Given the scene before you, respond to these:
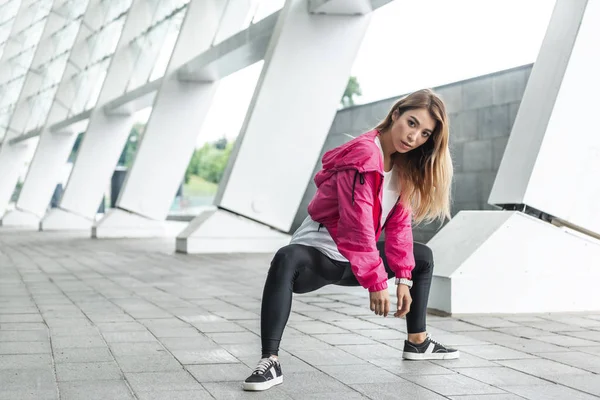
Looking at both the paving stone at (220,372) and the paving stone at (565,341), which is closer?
the paving stone at (220,372)

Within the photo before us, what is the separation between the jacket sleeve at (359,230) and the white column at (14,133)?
→ 3097 cm

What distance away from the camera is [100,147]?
22.4m

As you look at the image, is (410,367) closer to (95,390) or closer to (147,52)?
(95,390)

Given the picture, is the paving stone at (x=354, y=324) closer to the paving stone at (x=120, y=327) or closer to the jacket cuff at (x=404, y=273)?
the paving stone at (x=120, y=327)

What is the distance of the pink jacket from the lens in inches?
129

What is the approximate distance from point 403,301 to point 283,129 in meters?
8.32

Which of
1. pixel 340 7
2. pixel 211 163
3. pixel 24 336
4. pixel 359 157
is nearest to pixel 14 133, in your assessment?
pixel 211 163

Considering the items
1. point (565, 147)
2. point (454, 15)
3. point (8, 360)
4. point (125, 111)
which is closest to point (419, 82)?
point (454, 15)

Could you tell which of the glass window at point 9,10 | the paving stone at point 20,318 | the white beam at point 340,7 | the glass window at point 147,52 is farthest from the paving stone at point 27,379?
the glass window at point 9,10

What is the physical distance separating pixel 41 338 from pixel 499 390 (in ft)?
8.55

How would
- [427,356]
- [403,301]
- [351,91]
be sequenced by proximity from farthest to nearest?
[351,91] → [427,356] → [403,301]

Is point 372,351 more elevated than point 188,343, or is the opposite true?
point 372,351

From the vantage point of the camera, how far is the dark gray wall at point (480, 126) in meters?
9.63

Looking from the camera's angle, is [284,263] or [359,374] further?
[359,374]
